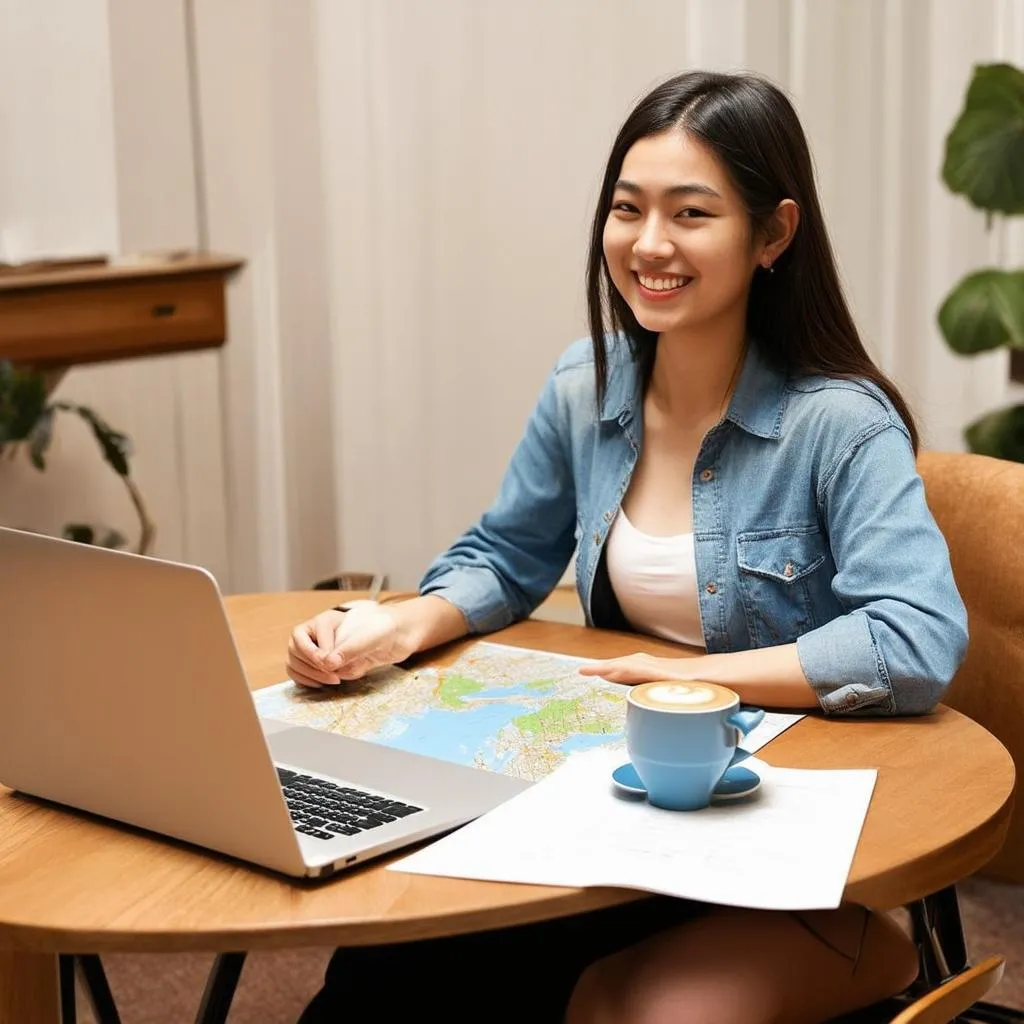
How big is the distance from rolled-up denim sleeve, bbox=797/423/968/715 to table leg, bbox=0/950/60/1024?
70 centimetres

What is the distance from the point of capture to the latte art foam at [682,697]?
3.52ft

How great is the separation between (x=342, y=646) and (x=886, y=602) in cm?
50

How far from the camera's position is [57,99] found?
10.9ft

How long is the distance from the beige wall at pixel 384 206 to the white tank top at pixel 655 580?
1.67 metres

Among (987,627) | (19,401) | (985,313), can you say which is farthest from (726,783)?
(19,401)

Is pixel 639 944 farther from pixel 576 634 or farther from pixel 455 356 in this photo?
pixel 455 356

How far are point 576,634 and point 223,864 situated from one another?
2.16 feet

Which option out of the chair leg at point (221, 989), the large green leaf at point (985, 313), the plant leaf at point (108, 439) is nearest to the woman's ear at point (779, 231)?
the chair leg at point (221, 989)

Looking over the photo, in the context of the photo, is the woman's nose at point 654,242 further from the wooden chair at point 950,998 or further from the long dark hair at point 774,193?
the wooden chair at point 950,998

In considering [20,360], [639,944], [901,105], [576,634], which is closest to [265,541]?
[20,360]

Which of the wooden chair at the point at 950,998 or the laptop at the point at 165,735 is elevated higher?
the laptop at the point at 165,735

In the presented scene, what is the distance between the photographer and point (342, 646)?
4.66ft

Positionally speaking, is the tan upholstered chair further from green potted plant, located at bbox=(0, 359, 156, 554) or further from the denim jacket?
green potted plant, located at bbox=(0, 359, 156, 554)

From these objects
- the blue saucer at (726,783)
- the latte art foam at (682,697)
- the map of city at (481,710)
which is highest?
the latte art foam at (682,697)
